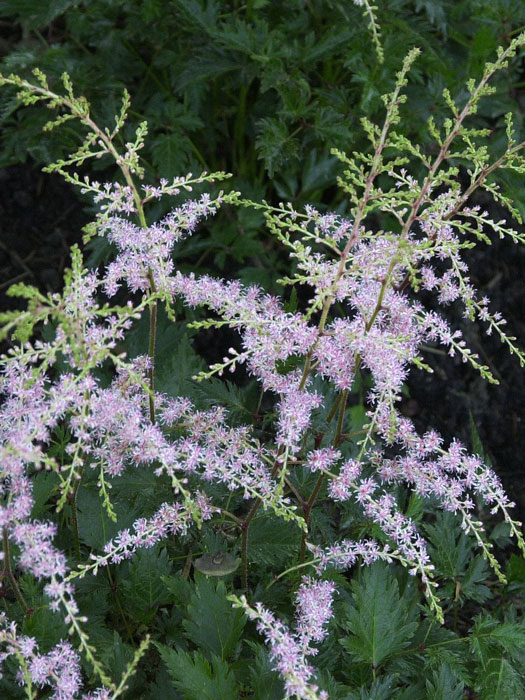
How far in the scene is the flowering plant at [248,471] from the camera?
53.7 inches

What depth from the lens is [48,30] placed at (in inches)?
155

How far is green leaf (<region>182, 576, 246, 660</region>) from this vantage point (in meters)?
1.64

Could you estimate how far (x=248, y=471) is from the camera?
61.4 inches

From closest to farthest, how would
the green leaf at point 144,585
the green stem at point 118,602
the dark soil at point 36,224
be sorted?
the green leaf at point 144,585, the green stem at point 118,602, the dark soil at point 36,224

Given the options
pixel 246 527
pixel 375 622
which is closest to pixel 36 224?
pixel 246 527

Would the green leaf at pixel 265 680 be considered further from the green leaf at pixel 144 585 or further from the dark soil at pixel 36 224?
the dark soil at pixel 36 224

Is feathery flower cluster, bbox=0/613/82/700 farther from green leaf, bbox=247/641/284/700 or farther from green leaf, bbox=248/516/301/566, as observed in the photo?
green leaf, bbox=248/516/301/566

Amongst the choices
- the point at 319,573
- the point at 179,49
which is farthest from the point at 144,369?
the point at 179,49

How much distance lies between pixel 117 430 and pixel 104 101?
5.54ft

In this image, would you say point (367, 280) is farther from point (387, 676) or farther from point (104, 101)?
point (104, 101)

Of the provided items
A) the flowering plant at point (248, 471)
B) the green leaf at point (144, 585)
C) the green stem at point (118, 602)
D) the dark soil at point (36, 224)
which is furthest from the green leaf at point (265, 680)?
the dark soil at point (36, 224)

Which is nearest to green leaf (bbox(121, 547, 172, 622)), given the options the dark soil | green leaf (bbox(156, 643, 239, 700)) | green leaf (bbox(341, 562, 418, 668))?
green leaf (bbox(156, 643, 239, 700))

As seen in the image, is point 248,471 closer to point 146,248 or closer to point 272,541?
point 272,541

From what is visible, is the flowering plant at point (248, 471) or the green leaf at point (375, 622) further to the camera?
the green leaf at point (375, 622)
